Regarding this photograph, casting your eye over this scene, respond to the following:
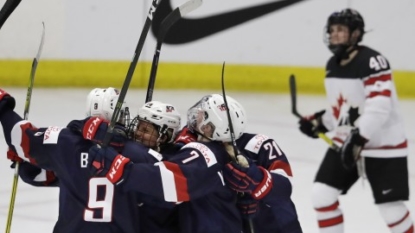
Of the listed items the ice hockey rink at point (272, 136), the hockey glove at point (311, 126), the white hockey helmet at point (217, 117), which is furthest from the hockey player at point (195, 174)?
the ice hockey rink at point (272, 136)

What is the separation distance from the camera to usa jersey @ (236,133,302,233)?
12.1ft

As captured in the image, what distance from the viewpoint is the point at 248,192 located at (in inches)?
139

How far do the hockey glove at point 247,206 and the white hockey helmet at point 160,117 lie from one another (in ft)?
0.99

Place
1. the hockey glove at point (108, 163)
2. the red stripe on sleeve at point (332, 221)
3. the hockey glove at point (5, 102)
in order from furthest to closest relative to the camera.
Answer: the red stripe on sleeve at point (332, 221) → the hockey glove at point (5, 102) → the hockey glove at point (108, 163)

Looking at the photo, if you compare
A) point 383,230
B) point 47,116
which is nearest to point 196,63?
point 47,116

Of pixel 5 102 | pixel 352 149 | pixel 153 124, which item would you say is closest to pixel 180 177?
pixel 153 124

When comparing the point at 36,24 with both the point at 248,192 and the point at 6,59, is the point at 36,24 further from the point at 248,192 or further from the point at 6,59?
the point at 248,192

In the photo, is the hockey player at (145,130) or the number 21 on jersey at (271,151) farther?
the number 21 on jersey at (271,151)

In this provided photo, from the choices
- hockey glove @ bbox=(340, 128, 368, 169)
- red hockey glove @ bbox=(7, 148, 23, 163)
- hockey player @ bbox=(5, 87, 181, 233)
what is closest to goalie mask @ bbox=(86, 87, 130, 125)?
hockey player @ bbox=(5, 87, 181, 233)

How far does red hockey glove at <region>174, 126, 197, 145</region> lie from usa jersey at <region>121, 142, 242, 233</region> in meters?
0.09

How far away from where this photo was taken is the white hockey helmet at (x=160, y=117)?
355 centimetres

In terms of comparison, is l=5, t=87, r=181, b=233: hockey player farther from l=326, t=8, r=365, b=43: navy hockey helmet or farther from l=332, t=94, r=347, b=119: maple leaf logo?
l=326, t=8, r=365, b=43: navy hockey helmet

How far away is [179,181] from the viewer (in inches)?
133

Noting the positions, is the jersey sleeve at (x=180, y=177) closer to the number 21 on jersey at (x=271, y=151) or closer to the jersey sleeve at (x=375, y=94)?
the number 21 on jersey at (x=271, y=151)
